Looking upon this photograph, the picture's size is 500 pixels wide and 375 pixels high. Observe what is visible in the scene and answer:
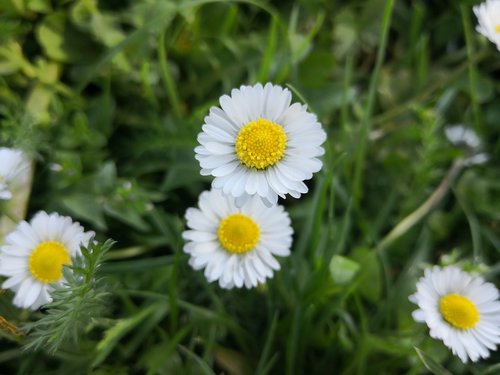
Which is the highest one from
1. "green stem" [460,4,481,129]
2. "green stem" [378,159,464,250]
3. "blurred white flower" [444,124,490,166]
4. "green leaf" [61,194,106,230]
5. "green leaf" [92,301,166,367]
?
"green stem" [460,4,481,129]

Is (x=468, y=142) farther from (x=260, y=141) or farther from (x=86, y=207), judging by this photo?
(x=86, y=207)

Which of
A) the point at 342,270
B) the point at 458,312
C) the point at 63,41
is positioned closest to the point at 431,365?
the point at 458,312

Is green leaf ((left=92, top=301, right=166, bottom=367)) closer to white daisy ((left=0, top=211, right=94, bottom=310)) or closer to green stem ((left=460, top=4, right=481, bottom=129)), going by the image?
white daisy ((left=0, top=211, right=94, bottom=310))

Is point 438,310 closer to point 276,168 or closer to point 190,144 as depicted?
point 276,168

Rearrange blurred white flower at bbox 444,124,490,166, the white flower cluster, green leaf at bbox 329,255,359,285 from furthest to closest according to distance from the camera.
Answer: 1. blurred white flower at bbox 444,124,490,166
2. green leaf at bbox 329,255,359,285
3. the white flower cluster

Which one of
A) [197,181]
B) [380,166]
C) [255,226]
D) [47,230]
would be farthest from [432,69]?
[47,230]

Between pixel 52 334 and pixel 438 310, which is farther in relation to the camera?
pixel 438 310

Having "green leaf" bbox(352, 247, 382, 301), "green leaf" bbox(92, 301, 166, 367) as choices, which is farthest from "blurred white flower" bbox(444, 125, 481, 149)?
"green leaf" bbox(92, 301, 166, 367)
